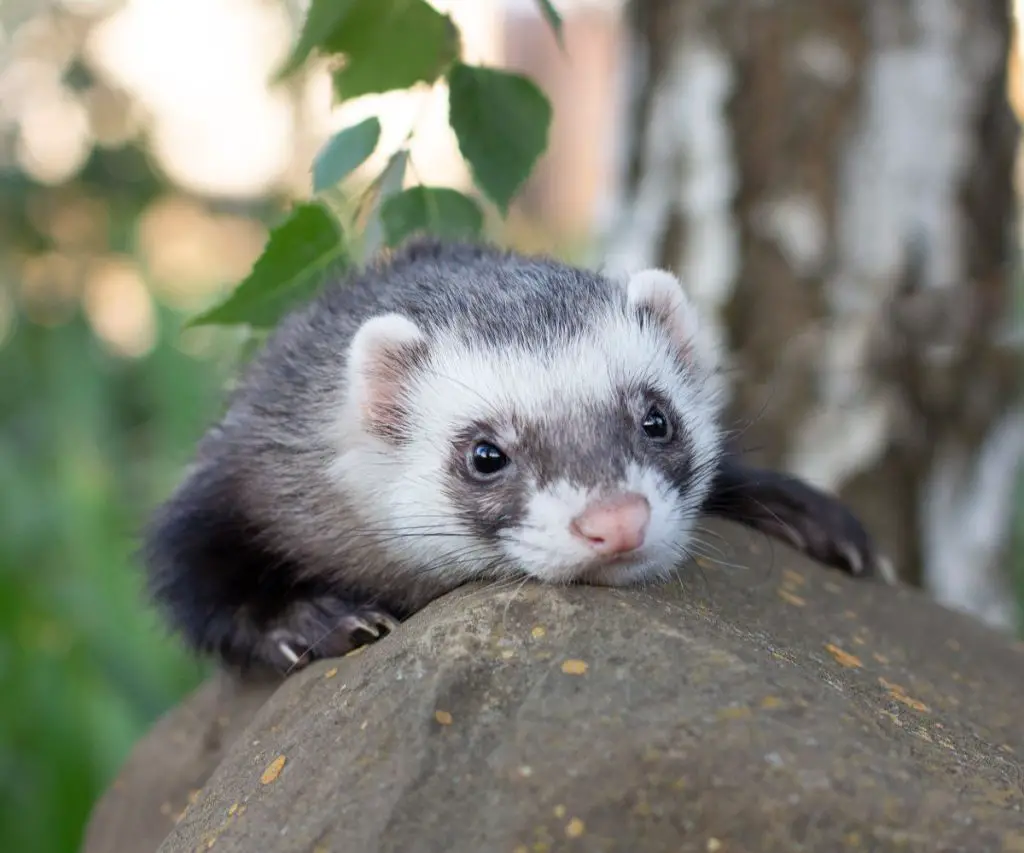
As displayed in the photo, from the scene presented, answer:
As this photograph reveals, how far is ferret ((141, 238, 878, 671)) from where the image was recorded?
87.3 inches

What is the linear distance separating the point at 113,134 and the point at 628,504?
6384 millimetres

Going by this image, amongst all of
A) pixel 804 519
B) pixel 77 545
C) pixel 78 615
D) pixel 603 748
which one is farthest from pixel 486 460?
pixel 77 545

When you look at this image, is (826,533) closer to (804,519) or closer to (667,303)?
(804,519)

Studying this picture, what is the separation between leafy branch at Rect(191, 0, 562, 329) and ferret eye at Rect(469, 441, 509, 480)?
0.70 meters

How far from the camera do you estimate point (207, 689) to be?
10.0 feet

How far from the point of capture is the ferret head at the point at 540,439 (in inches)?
83.7

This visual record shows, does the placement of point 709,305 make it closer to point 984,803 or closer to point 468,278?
point 468,278

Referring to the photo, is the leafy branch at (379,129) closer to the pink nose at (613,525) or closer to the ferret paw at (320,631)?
the ferret paw at (320,631)

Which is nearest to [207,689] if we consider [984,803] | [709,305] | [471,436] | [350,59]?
[471,436]

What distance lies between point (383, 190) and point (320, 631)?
3.61ft

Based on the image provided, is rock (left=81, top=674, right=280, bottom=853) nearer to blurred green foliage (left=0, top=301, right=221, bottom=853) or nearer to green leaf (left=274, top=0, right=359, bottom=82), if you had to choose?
blurred green foliage (left=0, top=301, right=221, bottom=853)

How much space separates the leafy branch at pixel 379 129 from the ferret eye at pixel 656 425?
2.20 ft

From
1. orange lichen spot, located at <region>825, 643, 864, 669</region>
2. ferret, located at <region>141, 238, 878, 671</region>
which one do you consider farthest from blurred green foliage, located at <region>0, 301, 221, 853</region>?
orange lichen spot, located at <region>825, 643, 864, 669</region>

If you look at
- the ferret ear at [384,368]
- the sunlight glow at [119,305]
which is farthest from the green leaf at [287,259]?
the sunlight glow at [119,305]
